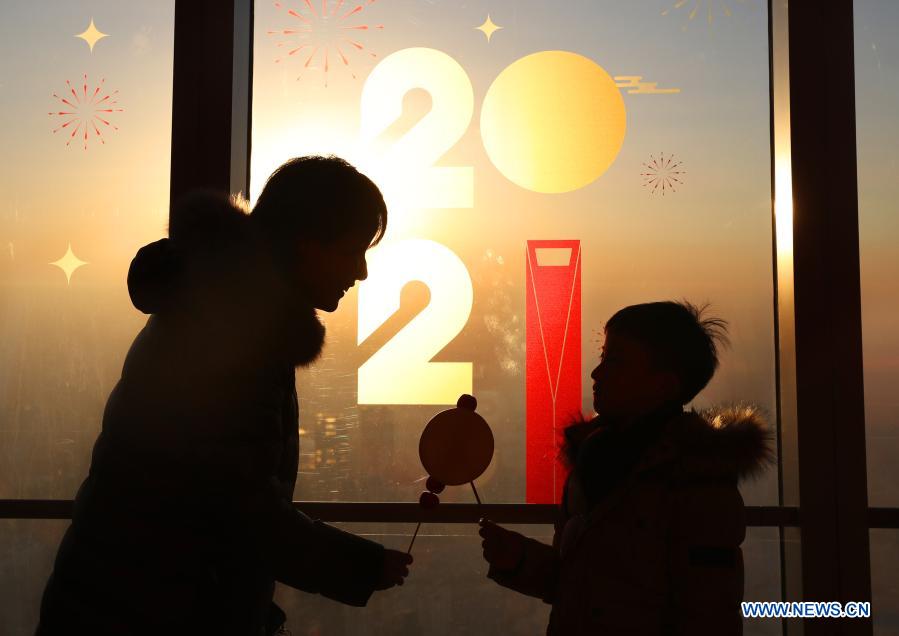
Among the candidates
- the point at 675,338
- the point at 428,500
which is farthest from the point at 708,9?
the point at 428,500

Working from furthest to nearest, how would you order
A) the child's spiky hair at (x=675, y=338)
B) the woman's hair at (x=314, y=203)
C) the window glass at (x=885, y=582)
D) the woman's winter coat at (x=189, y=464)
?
the window glass at (x=885, y=582) → the child's spiky hair at (x=675, y=338) → the woman's hair at (x=314, y=203) → the woman's winter coat at (x=189, y=464)

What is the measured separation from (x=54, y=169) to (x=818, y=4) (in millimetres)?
2280

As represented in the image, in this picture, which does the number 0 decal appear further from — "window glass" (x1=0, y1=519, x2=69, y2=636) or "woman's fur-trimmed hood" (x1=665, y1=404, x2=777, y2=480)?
"window glass" (x1=0, y1=519, x2=69, y2=636)

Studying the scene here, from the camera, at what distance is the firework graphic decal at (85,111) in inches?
86.9

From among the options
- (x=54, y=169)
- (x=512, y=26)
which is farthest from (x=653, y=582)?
(x=54, y=169)

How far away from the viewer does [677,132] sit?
2133 mm

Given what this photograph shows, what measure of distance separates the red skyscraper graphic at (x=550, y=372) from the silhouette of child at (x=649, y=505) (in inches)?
19.9

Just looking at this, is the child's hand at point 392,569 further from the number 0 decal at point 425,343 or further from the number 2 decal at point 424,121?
the number 2 decal at point 424,121

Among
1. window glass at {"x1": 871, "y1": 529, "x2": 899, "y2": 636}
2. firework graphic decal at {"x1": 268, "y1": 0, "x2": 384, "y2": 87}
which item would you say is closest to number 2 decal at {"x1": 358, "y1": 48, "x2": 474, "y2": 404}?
firework graphic decal at {"x1": 268, "y1": 0, "x2": 384, "y2": 87}

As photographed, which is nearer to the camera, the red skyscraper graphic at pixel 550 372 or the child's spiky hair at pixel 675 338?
the child's spiky hair at pixel 675 338

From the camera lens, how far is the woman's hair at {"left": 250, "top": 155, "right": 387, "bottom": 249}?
1.32 m

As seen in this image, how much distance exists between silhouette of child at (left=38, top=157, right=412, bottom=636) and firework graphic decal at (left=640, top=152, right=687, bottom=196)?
116 centimetres

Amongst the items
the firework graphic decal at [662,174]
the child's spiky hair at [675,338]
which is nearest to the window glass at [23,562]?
the child's spiky hair at [675,338]

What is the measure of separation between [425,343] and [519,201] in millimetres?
495
